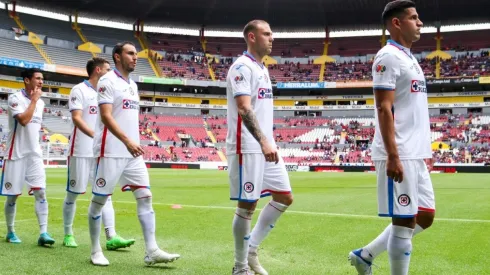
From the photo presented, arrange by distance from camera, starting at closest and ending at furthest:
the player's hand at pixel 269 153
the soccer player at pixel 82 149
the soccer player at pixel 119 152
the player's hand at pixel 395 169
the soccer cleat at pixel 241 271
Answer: the player's hand at pixel 395 169 < the player's hand at pixel 269 153 < the soccer cleat at pixel 241 271 < the soccer player at pixel 119 152 < the soccer player at pixel 82 149

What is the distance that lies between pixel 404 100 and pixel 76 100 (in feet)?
14.6

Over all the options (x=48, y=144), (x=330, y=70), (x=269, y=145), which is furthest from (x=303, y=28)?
(x=269, y=145)

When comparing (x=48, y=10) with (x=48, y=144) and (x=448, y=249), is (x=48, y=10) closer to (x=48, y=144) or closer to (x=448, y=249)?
(x=48, y=144)

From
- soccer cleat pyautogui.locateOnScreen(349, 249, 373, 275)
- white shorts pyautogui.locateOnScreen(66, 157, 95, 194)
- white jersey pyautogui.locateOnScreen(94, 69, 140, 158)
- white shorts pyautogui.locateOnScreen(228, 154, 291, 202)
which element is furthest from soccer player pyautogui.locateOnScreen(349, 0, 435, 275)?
white shorts pyautogui.locateOnScreen(66, 157, 95, 194)

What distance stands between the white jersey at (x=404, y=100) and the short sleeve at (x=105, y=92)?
9.81 ft

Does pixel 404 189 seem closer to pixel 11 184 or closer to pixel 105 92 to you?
pixel 105 92

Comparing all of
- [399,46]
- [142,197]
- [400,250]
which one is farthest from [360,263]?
[142,197]

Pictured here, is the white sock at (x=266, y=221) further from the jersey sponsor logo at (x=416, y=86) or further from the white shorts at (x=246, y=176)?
the jersey sponsor logo at (x=416, y=86)

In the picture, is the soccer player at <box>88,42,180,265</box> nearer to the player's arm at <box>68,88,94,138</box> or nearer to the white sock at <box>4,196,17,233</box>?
the player's arm at <box>68,88,94,138</box>

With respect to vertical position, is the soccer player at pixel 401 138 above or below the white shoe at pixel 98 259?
above

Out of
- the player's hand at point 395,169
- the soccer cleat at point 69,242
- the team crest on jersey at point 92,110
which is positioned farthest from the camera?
the team crest on jersey at point 92,110

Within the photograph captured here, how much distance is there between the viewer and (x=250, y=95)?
15.6ft

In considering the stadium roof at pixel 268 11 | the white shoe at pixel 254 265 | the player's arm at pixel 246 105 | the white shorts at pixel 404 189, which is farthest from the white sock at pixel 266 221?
the stadium roof at pixel 268 11

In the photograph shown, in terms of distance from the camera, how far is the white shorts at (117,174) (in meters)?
5.46
